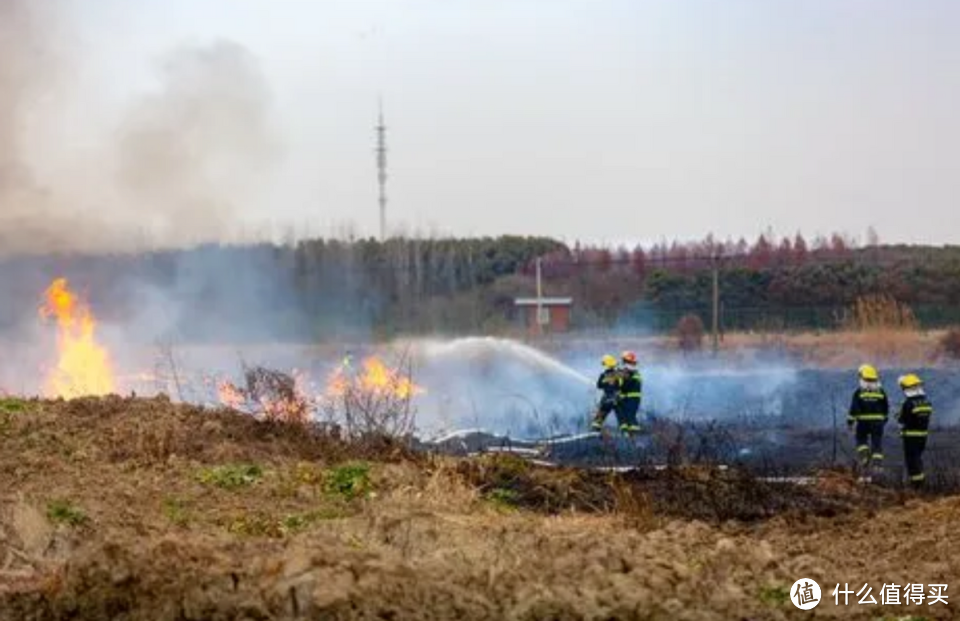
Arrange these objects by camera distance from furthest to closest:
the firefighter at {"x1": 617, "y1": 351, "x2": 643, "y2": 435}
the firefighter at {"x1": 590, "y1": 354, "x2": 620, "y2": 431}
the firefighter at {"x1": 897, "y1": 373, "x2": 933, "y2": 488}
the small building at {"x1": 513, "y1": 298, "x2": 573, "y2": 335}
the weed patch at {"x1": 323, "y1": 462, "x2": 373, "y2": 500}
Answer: the small building at {"x1": 513, "y1": 298, "x2": 573, "y2": 335}, the firefighter at {"x1": 590, "y1": 354, "x2": 620, "y2": 431}, the firefighter at {"x1": 617, "y1": 351, "x2": 643, "y2": 435}, the firefighter at {"x1": 897, "y1": 373, "x2": 933, "y2": 488}, the weed patch at {"x1": 323, "y1": 462, "x2": 373, "y2": 500}

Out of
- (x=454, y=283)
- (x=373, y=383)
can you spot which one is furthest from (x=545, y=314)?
(x=373, y=383)

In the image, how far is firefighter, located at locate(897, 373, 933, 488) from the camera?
16688 millimetres

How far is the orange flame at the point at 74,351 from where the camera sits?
27.1 metres

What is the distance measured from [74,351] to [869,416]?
56.9 ft

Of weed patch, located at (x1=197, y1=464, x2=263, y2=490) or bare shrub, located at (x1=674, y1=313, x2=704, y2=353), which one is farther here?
bare shrub, located at (x1=674, y1=313, x2=704, y2=353)

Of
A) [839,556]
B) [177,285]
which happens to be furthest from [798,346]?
[839,556]

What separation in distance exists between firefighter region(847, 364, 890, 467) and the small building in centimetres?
2510

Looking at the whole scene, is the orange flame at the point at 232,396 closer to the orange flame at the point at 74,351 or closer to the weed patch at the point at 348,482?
the orange flame at the point at 74,351

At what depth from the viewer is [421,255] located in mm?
47844

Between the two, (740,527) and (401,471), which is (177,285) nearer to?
(401,471)

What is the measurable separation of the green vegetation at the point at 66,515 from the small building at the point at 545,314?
32744mm

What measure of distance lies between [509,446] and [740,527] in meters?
8.92

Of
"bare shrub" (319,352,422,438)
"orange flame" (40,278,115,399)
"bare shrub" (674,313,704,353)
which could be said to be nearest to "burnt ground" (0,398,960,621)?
"bare shrub" (319,352,422,438)

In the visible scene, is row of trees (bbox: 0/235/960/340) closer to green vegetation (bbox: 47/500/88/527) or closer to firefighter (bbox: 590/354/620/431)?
firefighter (bbox: 590/354/620/431)
